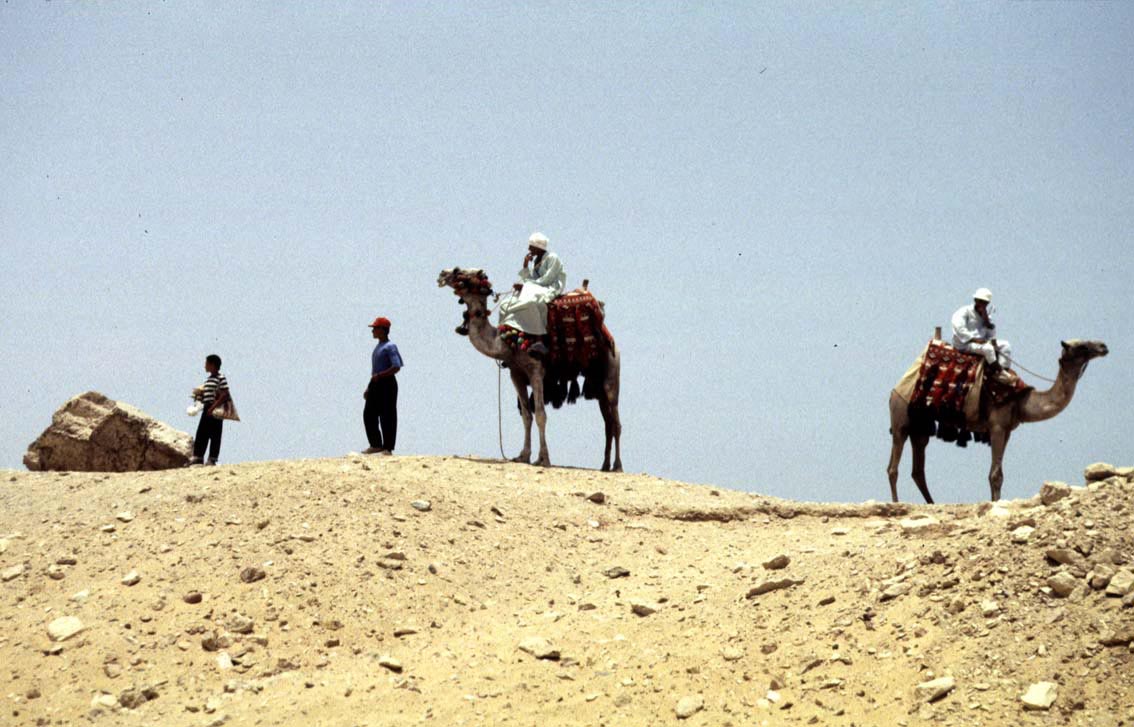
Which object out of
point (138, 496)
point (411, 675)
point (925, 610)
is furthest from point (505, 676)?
point (138, 496)

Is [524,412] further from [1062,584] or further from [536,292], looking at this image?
[1062,584]

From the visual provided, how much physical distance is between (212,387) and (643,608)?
7.59 m

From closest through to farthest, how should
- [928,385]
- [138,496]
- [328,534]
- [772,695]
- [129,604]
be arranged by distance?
[772,695]
[129,604]
[328,534]
[138,496]
[928,385]

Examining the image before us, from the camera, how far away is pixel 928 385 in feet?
53.5

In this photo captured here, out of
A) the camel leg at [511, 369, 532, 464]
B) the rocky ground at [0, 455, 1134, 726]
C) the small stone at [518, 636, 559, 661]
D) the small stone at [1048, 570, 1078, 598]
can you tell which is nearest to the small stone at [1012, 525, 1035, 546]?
the rocky ground at [0, 455, 1134, 726]

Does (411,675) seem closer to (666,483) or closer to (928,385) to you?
(666,483)

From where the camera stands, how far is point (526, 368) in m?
16.4

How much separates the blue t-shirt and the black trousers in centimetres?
16

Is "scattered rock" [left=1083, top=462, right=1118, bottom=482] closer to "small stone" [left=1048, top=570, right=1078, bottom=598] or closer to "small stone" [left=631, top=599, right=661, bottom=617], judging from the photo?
"small stone" [left=1048, top=570, right=1078, bottom=598]

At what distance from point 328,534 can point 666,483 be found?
516 centimetres

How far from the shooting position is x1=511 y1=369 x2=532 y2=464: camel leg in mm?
16250

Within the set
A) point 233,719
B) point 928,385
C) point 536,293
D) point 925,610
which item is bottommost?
point 233,719

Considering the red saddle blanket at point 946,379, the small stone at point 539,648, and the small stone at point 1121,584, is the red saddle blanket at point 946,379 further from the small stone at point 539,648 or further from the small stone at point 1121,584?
the small stone at point 539,648

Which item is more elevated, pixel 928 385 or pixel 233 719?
pixel 928 385
